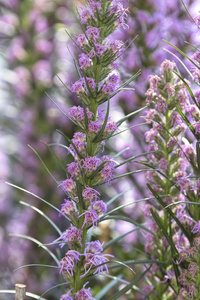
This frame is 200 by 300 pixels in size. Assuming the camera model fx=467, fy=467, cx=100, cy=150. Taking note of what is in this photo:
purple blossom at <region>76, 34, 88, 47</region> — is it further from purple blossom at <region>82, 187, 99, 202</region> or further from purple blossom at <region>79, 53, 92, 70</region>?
purple blossom at <region>82, 187, 99, 202</region>

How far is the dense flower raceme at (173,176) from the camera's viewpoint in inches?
25.1

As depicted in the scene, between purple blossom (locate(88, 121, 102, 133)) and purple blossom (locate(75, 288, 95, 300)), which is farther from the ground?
purple blossom (locate(88, 121, 102, 133))

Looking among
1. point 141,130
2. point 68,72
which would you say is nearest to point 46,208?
point 141,130

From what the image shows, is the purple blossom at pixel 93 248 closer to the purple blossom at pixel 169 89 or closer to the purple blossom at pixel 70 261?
the purple blossom at pixel 70 261

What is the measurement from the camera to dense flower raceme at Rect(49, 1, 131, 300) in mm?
575

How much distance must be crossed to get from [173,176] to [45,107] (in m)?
1.07

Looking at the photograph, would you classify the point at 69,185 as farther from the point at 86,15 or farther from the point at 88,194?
the point at 86,15

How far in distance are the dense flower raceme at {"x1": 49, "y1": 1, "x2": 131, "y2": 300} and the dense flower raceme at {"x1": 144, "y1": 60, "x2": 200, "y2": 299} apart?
0.10 meters

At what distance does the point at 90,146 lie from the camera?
0.60 meters

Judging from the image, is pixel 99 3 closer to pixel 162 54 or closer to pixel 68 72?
pixel 162 54

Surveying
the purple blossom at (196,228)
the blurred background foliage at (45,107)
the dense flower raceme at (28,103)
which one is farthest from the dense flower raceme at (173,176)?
the dense flower raceme at (28,103)

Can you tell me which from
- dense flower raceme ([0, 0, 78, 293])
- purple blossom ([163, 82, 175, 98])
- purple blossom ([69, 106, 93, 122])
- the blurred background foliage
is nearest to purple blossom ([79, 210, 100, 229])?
purple blossom ([69, 106, 93, 122])

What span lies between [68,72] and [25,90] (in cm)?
18

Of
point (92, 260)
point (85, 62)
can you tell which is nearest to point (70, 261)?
point (92, 260)
